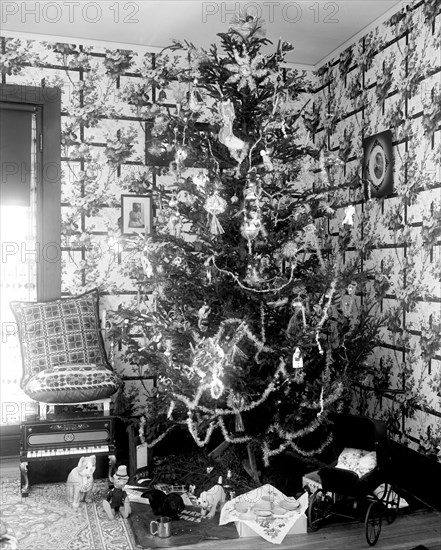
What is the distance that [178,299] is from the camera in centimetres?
342

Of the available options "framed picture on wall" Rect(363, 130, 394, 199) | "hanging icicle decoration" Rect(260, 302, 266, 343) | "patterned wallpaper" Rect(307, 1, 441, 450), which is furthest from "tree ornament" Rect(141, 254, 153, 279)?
"framed picture on wall" Rect(363, 130, 394, 199)

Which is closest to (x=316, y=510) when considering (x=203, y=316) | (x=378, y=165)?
(x=203, y=316)

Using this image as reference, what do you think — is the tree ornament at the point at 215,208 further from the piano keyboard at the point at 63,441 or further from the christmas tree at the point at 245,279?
the piano keyboard at the point at 63,441

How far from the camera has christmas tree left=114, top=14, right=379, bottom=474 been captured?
328 centimetres

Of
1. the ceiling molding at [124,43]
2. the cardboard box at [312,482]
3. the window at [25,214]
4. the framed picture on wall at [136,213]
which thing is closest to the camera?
the cardboard box at [312,482]

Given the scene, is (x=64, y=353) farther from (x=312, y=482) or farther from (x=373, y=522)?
(x=373, y=522)

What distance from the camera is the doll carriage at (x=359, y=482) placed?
289cm

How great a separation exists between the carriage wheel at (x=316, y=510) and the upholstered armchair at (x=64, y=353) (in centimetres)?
136

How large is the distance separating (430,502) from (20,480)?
7.57ft

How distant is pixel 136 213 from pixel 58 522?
7.17 ft

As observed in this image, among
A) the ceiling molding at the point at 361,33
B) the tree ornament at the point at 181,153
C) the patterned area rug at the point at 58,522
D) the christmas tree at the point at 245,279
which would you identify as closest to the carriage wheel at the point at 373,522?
the christmas tree at the point at 245,279

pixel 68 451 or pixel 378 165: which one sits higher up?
pixel 378 165

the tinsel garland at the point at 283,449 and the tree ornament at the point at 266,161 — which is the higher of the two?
the tree ornament at the point at 266,161

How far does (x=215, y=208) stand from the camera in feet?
10.4
